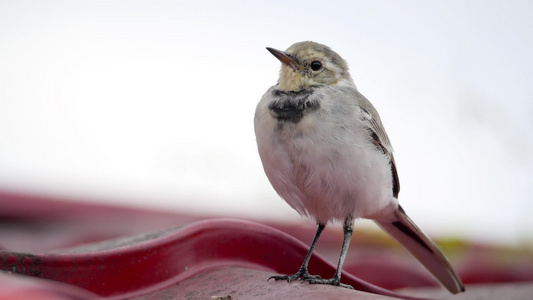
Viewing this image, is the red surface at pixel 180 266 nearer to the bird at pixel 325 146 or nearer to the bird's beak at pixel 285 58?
the bird at pixel 325 146

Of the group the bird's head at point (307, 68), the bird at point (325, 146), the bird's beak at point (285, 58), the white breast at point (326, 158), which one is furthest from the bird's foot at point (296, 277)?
the bird's beak at point (285, 58)

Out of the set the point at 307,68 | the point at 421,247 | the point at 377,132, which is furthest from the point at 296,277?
the point at 421,247

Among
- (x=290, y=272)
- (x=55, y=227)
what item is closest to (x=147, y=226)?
(x=55, y=227)

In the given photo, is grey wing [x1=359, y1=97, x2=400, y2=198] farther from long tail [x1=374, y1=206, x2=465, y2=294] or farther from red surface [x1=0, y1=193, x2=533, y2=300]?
red surface [x1=0, y1=193, x2=533, y2=300]

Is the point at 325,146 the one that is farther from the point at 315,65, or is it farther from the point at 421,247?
the point at 421,247

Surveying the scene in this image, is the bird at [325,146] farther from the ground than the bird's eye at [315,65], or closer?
closer
